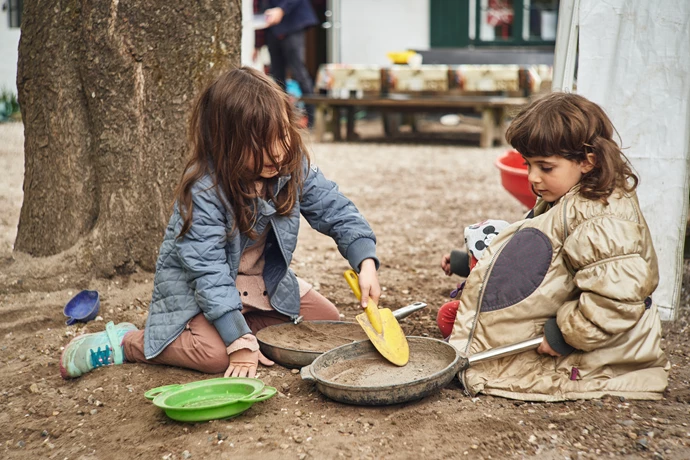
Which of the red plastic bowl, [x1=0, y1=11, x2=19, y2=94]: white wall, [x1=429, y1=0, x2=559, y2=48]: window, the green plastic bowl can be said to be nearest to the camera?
the green plastic bowl

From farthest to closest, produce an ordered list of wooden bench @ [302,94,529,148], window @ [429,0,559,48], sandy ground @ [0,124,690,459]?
window @ [429,0,559,48], wooden bench @ [302,94,529,148], sandy ground @ [0,124,690,459]

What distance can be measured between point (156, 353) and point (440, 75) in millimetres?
7036

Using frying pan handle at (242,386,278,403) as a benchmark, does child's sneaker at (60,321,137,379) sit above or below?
below

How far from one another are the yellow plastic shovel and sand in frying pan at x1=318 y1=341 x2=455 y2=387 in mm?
33

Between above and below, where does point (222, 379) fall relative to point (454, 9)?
below

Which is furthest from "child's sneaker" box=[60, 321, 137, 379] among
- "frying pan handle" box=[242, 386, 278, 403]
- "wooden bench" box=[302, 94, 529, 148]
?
"wooden bench" box=[302, 94, 529, 148]

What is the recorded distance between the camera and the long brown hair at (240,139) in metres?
2.35

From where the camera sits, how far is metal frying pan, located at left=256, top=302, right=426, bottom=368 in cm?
250

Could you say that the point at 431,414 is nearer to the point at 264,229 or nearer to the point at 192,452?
the point at 192,452

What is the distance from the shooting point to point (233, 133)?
2.37 metres

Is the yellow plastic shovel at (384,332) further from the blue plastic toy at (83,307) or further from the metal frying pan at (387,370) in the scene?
the blue plastic toy at (83,307)

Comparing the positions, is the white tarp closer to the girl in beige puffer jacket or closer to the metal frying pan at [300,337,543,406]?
the girl in beige puffer jacket

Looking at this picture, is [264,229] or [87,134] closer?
[264,229]

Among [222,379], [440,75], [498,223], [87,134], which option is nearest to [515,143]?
[498,223]
